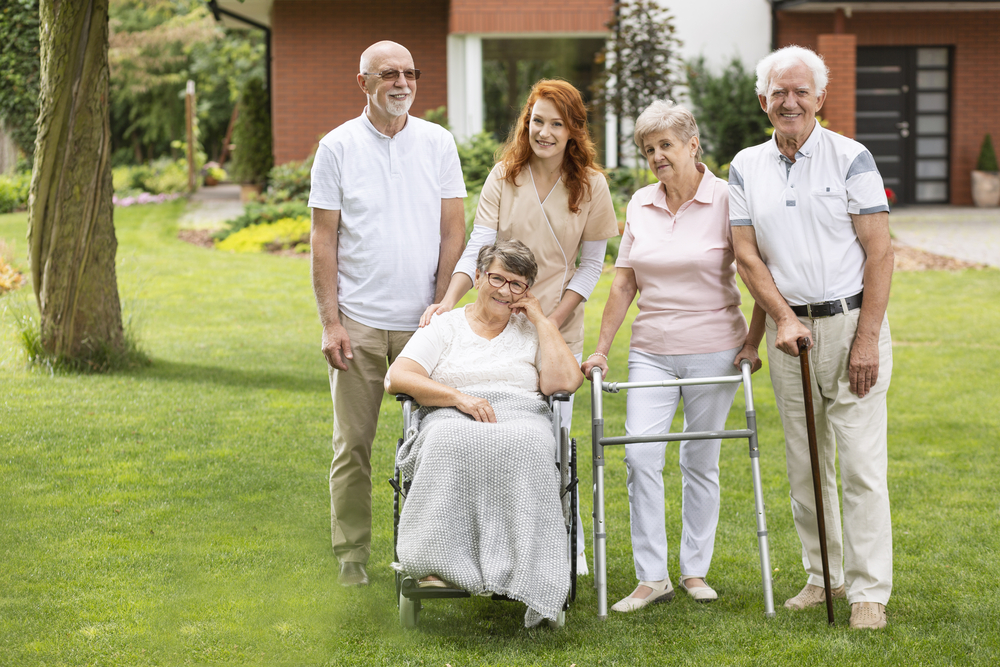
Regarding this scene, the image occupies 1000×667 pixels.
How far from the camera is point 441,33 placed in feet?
56.7

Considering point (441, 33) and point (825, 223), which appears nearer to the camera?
point (825, 223)

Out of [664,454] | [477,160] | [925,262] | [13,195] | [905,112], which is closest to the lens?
[664,454]

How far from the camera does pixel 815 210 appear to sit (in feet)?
11.3

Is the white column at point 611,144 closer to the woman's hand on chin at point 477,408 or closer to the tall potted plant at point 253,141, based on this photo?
the tall potted plant at point 253,141

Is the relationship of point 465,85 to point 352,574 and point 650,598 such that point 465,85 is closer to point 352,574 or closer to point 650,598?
point 352,574

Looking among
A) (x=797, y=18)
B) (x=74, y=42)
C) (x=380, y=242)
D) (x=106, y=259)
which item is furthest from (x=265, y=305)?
(x=797, y=18)

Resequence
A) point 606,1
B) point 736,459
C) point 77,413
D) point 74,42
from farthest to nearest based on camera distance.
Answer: point 606,1 < point 74,42 < point 77,413 < point 736,459

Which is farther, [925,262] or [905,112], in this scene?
[905,112]

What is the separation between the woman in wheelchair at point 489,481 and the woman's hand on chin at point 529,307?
0.17 feet

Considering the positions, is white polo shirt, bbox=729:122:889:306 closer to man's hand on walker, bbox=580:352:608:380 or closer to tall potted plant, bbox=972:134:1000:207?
man's hand on walker, bbox=580:352:608:380

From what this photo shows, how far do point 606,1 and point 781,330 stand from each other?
13.5m

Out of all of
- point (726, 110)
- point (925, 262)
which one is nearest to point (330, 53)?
point (726, 110)

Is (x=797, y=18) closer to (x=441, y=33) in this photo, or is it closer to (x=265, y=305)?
(x=441, y=33)

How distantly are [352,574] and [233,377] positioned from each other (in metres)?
3.84
